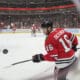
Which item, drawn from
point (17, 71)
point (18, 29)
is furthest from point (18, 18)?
point (17, 71)

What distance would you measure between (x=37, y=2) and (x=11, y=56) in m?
4.72

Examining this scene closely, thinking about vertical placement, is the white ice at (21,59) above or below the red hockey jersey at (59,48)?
below

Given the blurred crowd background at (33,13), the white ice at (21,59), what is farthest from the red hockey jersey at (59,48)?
the blurred crowd background at (33,13)

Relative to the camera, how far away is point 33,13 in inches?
310

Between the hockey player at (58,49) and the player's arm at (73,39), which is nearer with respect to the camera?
the hockey player at (58,49)

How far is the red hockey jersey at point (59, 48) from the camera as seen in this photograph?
2104 mm

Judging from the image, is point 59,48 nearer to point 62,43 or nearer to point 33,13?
point 62,43

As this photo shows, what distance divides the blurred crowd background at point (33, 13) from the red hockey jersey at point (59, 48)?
5.04 meters

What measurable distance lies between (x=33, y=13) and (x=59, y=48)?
228 inches

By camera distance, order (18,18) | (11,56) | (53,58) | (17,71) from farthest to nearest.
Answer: (18,18) < (11,56) < (17,71) < (53,58)

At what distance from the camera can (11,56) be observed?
4195 mm

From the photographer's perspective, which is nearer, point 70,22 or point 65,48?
point 65,48

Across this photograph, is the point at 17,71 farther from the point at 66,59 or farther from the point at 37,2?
the point at 37,2

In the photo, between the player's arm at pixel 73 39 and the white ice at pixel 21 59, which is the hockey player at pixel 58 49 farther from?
the white ice at pixel 21 59
